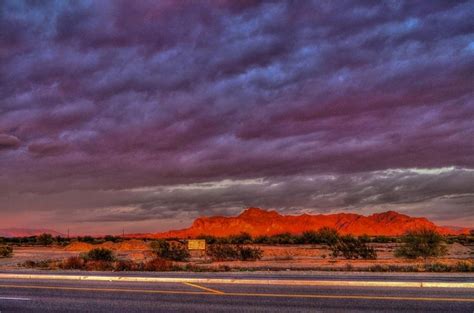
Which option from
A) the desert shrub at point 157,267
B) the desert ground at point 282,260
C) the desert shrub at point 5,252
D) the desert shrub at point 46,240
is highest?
the desert shrub at point 46,240

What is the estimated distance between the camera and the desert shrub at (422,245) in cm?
4500

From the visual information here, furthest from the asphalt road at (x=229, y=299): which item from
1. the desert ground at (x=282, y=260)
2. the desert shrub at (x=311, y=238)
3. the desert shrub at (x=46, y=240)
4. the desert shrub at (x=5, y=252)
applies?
the desert shrub at (x=46, y=240)

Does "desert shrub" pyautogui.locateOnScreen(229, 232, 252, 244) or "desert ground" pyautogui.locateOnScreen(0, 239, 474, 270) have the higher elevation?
"desert shrub" pyautogui.locateOnScreen(229, 232, 252, 244)

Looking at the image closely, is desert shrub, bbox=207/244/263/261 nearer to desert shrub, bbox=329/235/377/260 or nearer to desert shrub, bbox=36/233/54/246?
desert shrub, bbox=329/235/377/260

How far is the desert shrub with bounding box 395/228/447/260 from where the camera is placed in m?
45.0

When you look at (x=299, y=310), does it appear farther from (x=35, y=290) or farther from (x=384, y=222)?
(x=384, y=222)

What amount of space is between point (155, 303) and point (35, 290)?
6.18 m

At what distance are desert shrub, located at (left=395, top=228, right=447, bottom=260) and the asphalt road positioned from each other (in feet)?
103

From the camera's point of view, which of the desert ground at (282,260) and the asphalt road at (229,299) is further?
the desert ground at (282,260)

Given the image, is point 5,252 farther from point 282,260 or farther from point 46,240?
point 46,240

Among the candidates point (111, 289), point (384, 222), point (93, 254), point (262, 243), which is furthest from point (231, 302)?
point (384, 222)

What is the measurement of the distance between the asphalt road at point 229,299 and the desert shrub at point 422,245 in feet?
103

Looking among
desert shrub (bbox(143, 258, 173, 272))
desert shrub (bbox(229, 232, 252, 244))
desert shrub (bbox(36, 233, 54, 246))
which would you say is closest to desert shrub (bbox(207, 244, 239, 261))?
desert shrub (bbox(143, 258, 173, 272))

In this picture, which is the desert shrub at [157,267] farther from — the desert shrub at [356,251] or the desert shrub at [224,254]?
the desert shrub at [356,251]
